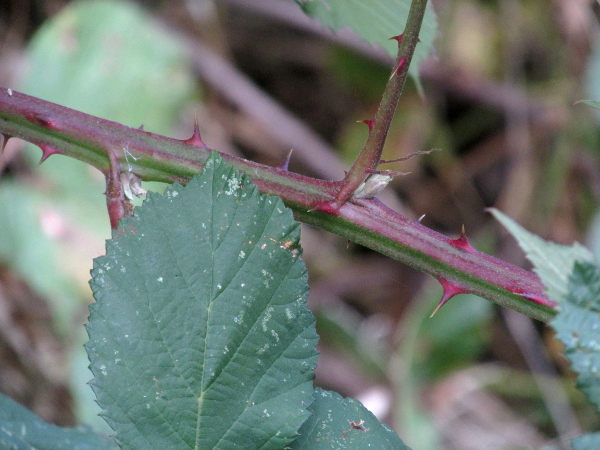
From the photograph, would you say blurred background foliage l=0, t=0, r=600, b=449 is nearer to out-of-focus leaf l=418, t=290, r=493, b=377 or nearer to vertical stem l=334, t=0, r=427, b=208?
out-of-focus leaf l=418, t=290, r=493, b=377

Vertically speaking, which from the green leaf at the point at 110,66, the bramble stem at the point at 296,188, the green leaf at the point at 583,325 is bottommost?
the green leaf at the point at 583,325

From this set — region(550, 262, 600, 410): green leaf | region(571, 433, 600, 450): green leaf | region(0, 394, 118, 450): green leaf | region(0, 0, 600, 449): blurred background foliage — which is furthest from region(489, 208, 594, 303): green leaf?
region(0, 0, 600, 449): blurred background foliage

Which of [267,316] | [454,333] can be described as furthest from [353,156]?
[267,316]

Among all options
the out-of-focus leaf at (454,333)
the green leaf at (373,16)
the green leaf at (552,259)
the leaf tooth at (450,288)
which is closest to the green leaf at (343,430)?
the leaf tooth at (450,288)

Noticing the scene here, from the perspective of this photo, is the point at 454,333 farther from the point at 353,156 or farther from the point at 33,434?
the point at 33,434

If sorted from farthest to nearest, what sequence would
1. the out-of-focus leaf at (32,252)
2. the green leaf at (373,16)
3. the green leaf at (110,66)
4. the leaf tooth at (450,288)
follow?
the green leaf at (110,66)
the out-of-focus leaf at (32,252)
the green leaf at (373,16)
the leaf tooth at (450,288)

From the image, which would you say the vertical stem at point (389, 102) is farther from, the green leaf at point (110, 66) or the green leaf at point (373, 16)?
the green leaf at point (110, 66)

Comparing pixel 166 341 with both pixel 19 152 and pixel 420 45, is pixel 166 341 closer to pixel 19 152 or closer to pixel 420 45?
pixel 420 45

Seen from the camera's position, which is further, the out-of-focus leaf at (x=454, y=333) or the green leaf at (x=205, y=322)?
the out-of-focus leaf at (x=454, y=333)
